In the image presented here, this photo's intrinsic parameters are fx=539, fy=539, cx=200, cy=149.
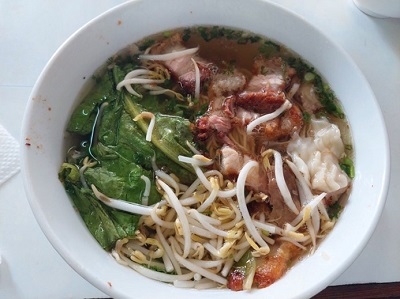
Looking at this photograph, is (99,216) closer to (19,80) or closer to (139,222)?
(139,222)

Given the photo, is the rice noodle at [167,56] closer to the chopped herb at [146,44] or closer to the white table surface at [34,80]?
the chopped herb at [146,44]

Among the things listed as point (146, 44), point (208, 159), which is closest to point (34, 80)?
point (146, 44)

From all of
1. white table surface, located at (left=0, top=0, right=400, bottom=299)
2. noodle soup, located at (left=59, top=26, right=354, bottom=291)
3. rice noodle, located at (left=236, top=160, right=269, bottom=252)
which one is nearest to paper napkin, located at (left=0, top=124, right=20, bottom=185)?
white table surface, located at (left=0, top=0, right=400, bottom=299)

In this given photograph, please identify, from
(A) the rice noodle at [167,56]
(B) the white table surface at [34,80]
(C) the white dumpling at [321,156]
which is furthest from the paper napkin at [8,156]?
(C) the white dumpling at [321,156]

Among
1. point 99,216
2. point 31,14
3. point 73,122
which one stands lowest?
point 99,216

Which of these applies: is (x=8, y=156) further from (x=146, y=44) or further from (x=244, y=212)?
(x=244, y=212)

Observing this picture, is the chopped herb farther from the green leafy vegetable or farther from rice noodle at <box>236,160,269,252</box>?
rice noodle at <box>236,160,269,252</box>

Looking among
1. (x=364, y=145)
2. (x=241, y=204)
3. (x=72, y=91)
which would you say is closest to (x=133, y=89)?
(x=72, y=91)
